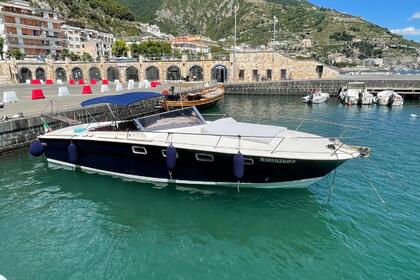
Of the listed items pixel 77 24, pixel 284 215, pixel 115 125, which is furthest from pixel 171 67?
pixel 77 24

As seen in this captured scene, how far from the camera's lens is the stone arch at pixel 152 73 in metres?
60.5

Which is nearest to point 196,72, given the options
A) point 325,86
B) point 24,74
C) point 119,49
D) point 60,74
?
point 325,86

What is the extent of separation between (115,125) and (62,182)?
2966mm

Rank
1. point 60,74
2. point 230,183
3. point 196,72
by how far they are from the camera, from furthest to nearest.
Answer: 1. point 60,74
2. point 196,72
3. point 230,183

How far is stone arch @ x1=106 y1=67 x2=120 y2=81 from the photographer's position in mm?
62031

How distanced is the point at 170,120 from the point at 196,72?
48.9 meters

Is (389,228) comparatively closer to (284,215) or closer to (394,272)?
(394,272)

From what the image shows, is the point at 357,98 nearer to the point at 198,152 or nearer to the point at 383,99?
the point at 383,99

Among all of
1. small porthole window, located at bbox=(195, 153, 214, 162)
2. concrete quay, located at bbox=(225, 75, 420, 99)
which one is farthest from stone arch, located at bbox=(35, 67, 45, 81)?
small porthole window, located at bbox=(195, 153, 214, 162)

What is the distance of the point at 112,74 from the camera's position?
207ft

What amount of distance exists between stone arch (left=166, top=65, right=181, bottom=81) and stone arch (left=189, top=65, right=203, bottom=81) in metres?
2.65

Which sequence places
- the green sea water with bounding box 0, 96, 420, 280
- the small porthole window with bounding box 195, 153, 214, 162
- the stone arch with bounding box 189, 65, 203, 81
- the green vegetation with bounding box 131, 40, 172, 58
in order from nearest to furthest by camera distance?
1. the green sea water with bounding box 0, 96, 420, 280
2. the small porthole window with bounding box 195, 153, 214, 162
3. the stone arch with bounding box 189, 65, 203, 81
4. the green vegetation with bounding box 131, 40, 172, 58

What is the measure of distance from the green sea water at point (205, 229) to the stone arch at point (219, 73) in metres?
46.9

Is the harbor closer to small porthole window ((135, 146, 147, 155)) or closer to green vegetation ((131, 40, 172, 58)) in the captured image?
small porthole window ((135, 146, 147, 155))
